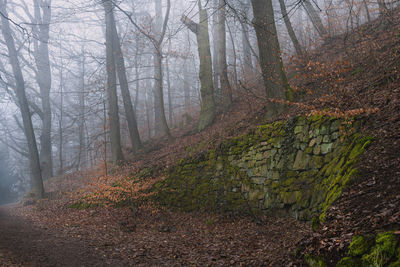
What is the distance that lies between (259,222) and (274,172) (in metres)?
1.20

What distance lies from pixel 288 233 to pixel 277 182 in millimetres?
1403

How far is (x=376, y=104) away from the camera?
466 cm

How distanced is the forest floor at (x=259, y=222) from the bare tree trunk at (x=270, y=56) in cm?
65

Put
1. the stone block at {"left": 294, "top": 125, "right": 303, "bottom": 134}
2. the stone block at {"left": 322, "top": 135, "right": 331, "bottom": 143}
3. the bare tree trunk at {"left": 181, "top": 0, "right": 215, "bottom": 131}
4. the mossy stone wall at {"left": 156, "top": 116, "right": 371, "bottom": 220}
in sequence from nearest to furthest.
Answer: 1. the mossy stone wall at {"left": 156, "top": 116, "right": 371, "bottom": 220}
2. the stone block at {"left": 322, "top": 135, "right": 331, "bottom": 143}
3. the stone block at {"left": 294, "top": 125, "right": 303, "bottom": 134}
4. the bare tree trunk at {"left": 181, "top": 0, "right": 215, "bottom": 131}

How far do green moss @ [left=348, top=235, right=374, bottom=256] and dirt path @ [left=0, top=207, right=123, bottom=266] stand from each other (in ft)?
12.0

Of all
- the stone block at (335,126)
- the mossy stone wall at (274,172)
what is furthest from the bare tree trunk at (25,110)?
the stone block at (335,126)

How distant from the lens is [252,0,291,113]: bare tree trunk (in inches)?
291

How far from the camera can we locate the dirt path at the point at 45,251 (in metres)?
4.43

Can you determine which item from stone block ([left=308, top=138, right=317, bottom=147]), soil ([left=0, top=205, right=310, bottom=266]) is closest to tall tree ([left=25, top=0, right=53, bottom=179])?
soil ([left=0, top=205, right=310, bottom=266])

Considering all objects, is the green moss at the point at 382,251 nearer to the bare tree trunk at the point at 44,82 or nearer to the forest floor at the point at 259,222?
the forest floor at the point at 259,222

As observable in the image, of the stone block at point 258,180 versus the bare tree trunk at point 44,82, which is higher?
the bare tree trunk at point 44,82

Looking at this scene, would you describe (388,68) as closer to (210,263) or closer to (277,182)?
(277,182)

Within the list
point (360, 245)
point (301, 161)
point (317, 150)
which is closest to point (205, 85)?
point (301, 161)

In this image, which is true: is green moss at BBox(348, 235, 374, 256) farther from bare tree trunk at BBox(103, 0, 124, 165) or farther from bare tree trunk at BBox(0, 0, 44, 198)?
bare tree trunk at BBox(0, 0, 44, 198)
